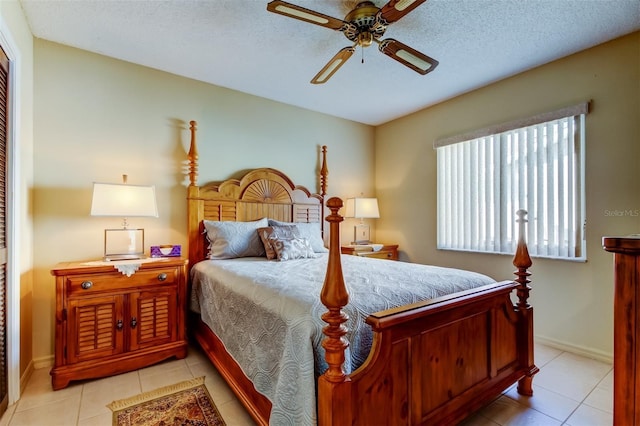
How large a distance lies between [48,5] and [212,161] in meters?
1.61

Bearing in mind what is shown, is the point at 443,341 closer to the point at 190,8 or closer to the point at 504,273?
the point at 504,273

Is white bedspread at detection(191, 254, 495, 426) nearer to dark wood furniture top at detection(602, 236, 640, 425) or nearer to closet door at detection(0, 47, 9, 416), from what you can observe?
dark wood furniture top at detection(602, 236, 640, 425)

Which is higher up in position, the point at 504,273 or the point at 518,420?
the point at 504,273

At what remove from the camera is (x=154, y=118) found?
293 cm

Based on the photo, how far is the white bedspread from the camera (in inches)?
48.6

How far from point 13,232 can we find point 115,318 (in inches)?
33.3

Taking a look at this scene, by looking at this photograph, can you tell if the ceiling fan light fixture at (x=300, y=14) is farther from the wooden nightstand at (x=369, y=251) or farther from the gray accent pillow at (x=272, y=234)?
the wooden nightstand at (x=369, y=251)

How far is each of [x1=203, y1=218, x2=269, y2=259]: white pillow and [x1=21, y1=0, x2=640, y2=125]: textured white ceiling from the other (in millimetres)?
1500

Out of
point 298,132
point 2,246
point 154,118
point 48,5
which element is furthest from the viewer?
point 298,132

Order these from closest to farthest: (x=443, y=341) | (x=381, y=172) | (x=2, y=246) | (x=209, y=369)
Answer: (x=443, y=341), (x=2, y=246), (x=209, y=369), (x=381, y=172)

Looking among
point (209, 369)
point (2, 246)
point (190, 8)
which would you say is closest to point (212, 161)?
point (190, 8)

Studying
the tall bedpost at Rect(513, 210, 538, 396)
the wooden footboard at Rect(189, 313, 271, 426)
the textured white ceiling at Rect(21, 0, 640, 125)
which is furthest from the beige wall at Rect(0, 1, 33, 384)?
the tall bedpost at Rect(513, 210, 538, 396)

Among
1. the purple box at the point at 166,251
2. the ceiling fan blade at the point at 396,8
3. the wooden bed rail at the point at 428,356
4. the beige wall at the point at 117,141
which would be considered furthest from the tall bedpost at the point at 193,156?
the wooden bed rail at the point at 428,356

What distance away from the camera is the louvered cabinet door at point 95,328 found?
2.12 metres
